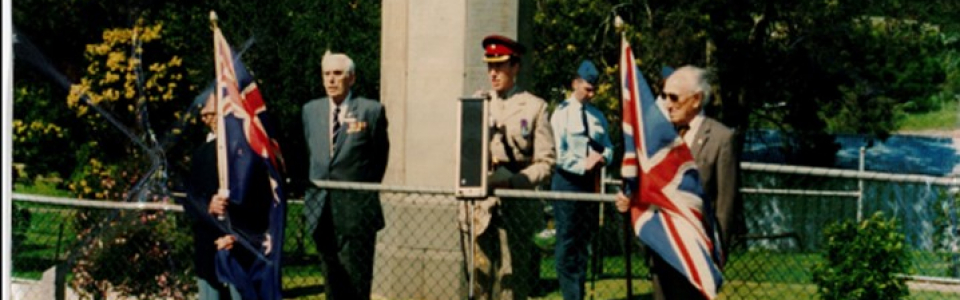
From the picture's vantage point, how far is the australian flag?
895 cm

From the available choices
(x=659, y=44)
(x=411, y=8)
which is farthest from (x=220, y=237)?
(x=659, y=44)

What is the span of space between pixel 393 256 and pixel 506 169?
2.18m

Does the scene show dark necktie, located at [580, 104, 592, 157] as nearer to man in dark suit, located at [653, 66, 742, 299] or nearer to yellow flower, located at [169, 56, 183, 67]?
man in dark suit, located at [653, 66, 742, 299]

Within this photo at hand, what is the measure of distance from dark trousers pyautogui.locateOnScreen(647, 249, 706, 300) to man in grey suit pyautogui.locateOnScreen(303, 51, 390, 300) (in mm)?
1802

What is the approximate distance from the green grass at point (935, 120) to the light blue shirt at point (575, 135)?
9.52m

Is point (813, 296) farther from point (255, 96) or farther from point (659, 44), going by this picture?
point (659, 44)

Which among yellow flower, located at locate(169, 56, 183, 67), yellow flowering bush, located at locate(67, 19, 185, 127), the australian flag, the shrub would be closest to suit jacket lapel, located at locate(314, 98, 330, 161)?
the australian flag

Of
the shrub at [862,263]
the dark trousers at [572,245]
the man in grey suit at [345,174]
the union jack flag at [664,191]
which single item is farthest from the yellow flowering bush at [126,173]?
the shrub at [862,263]

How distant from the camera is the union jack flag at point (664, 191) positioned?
7758mm

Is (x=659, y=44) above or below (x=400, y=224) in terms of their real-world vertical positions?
above

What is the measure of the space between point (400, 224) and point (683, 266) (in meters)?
3.47

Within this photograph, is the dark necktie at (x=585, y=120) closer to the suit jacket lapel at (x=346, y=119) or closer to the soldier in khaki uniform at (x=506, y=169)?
the soldier in khaki uniform at (x=506, y=169)

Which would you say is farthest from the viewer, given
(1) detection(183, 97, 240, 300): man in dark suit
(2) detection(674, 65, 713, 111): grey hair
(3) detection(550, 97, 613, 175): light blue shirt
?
(3) detection(550, 97, 613, 175): light blue shirt

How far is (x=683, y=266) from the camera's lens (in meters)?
7.84
